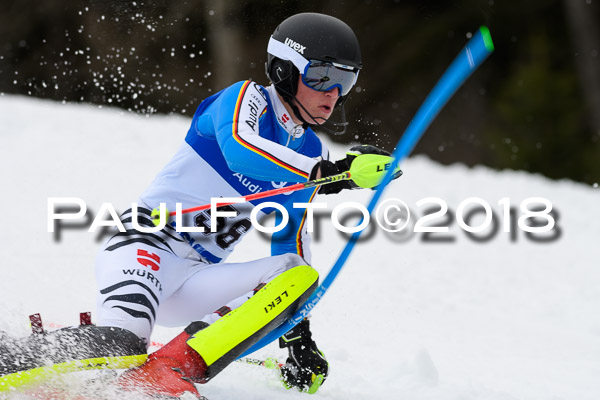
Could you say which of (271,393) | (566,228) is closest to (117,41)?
(566,228)

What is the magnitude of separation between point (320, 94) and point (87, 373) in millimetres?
1528

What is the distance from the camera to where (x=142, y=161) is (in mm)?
8875

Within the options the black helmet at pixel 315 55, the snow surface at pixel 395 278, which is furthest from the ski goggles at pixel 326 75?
the snow surface at pixel 395 278

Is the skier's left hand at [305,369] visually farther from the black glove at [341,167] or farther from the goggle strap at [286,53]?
the goggle strap at [286,53]

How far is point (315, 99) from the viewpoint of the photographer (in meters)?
3.58

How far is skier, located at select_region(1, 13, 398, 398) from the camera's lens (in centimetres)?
317

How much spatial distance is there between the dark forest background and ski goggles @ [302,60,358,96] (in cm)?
988

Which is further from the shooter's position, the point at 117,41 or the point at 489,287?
the point at 117,41

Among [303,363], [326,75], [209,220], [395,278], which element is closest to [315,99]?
[326,75]

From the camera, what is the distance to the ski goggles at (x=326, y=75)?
350 cm

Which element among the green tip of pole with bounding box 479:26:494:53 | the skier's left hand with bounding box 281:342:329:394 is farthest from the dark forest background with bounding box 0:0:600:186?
the green tip of pole with bounding box 479:26:494:53

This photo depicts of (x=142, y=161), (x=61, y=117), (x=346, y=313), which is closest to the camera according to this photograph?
(x=346, y=313)

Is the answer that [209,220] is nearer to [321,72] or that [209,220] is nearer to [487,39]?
[321,72]

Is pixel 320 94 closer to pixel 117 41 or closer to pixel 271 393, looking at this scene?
pixel 271 393
